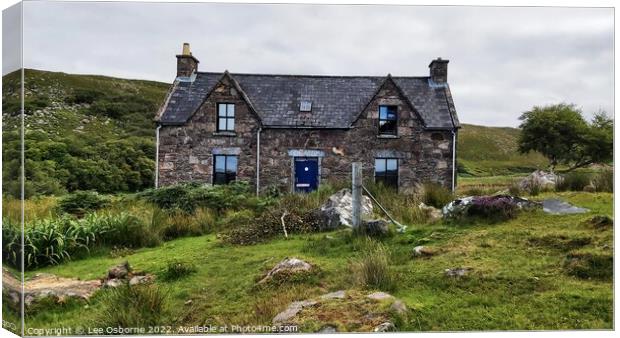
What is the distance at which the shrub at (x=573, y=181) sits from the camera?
5325mm

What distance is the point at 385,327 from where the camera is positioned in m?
4.16

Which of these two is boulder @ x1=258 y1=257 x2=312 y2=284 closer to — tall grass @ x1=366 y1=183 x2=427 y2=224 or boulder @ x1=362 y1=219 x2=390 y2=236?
boulder @ x1=362 y1=219 x2=390 y2=236

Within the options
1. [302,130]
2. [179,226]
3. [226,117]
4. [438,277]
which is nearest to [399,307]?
[438,277]

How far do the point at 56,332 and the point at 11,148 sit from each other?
67.4 inches

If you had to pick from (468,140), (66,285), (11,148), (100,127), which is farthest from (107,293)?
(468,140)

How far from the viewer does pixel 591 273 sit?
Answer: 4.76m

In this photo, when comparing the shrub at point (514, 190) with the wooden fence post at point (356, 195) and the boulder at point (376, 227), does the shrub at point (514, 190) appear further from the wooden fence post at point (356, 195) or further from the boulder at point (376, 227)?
the wooden fence post at point (356, 195)

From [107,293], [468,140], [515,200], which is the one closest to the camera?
[107,293]

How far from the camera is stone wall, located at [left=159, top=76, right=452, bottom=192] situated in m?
6.82

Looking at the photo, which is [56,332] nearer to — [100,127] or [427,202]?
[100,127]

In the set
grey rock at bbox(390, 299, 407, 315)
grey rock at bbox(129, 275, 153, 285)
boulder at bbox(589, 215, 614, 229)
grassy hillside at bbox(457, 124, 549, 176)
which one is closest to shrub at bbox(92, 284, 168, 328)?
grey rock at bbox(129, 275, 153, 285)

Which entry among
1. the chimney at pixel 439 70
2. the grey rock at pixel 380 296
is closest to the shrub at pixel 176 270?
the grey rock at pixel 380 296

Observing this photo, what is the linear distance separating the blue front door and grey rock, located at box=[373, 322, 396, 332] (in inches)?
134

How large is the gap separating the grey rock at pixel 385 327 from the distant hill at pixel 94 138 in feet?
8.66
